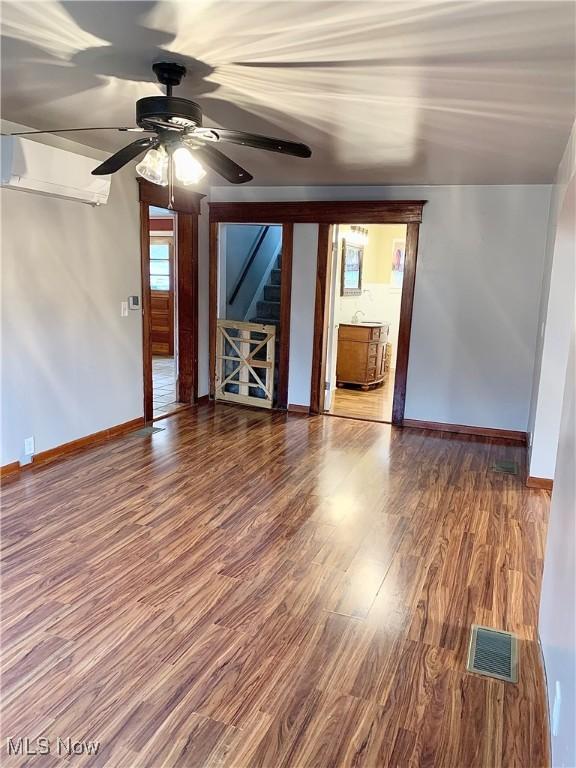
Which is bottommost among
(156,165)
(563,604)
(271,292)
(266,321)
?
(563,604)

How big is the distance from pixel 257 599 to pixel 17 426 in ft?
7.85

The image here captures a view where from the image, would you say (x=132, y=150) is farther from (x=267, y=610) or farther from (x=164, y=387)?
(x=164, y=387)

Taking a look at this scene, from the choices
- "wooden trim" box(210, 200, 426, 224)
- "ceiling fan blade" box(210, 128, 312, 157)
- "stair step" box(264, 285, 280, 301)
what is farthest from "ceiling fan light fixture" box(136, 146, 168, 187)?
"stair step" box(264, 285, 280, 301)

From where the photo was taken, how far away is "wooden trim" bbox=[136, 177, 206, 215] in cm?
491

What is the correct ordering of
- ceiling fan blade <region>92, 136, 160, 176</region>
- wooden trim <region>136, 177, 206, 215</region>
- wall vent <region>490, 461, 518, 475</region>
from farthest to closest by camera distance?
wooden trim <region>136, 177, 206, 215</region>
wall vent <region>490, 461, 518, 475</region>
ceiling fan blade <region>92, 136, 160, 176</region>

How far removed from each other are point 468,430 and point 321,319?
1873 millimetres

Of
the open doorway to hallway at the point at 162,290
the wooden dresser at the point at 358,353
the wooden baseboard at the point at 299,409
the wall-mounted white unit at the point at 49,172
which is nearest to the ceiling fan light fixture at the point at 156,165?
the wall-mounted white unit at the point at 49,172

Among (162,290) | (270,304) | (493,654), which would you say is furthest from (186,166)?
(162,290)

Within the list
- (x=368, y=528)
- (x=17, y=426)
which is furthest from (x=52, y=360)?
(x=368, y=528)

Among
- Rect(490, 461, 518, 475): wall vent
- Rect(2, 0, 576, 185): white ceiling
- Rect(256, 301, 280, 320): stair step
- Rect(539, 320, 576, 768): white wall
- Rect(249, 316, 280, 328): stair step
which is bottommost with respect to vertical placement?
Rect(490, 461, 518, 475): wall vent

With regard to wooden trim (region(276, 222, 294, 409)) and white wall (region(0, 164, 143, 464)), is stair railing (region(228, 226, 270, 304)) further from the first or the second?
white wall (region(0, 164, 143, 464))

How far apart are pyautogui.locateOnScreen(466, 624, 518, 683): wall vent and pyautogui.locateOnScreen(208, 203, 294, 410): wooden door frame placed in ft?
12.8

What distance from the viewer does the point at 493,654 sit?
89.4 inches

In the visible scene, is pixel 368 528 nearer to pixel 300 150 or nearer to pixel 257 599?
pixel 257 599
